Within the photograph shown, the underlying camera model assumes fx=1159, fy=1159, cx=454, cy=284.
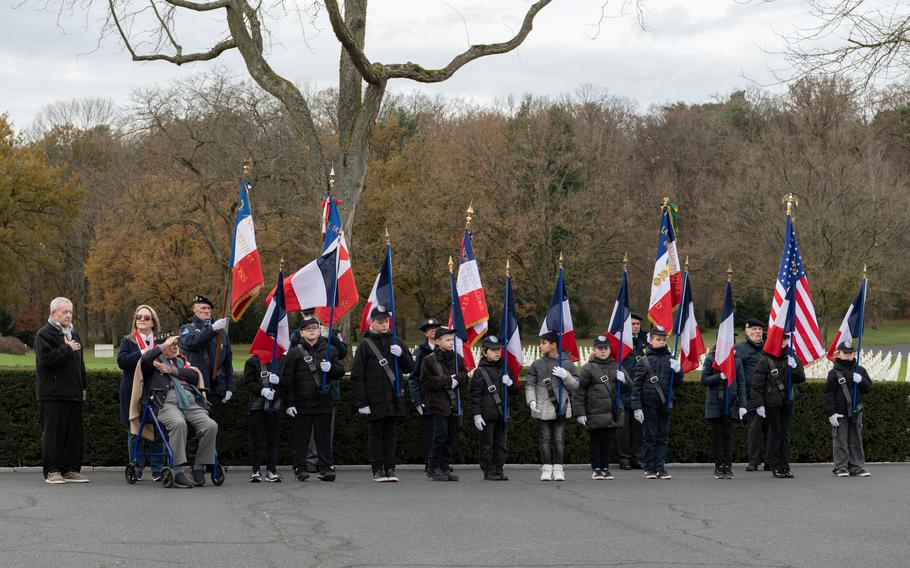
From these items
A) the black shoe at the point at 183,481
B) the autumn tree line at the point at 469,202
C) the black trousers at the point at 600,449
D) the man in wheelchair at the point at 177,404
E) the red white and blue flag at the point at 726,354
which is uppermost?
the autumn tree line at the point at 469,202

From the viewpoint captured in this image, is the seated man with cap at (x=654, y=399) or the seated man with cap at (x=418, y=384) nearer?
the seated man with cap at (x=418, y=384)

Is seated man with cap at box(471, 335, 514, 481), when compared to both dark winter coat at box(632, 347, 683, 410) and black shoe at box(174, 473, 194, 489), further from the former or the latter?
black shoe at box(174, 473, 194, 489)

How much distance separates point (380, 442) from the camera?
13.5 m

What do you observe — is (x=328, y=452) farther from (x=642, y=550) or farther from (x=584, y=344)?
(x=584, y=344)

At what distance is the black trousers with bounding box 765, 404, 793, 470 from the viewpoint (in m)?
14.8

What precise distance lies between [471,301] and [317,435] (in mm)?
2928

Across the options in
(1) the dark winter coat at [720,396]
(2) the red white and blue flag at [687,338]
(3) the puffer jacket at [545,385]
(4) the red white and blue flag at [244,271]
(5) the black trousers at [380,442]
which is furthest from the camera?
(2) the red white and blue flag at [687,338]

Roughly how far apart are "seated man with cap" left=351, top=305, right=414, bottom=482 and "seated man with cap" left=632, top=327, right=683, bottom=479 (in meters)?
3.03

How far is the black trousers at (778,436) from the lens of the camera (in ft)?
48.5

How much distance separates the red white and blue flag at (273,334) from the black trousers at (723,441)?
18.0 ft

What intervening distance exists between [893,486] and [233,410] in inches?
317

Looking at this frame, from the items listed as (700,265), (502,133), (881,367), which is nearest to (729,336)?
(881,367)

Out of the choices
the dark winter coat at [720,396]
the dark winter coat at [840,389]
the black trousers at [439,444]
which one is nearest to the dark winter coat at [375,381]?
the black trousers at [439,444]

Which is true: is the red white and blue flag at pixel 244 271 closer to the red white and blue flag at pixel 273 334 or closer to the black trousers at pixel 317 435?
the red white and blue flag at pixel 273 334
